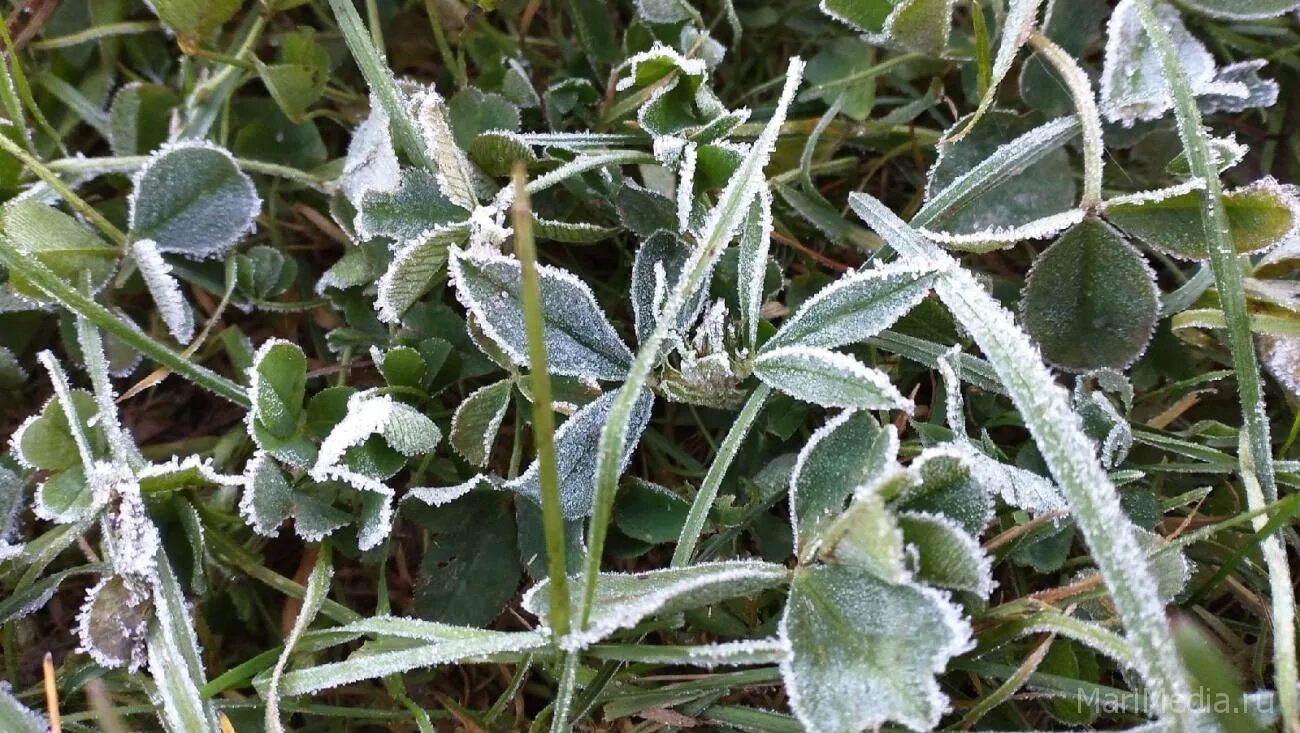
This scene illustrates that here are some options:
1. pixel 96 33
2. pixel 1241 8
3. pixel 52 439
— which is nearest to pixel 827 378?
pixel 1241 8

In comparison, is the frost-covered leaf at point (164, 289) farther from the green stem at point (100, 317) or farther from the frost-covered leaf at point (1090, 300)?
the frost-covered leaf at point (1090, 300)

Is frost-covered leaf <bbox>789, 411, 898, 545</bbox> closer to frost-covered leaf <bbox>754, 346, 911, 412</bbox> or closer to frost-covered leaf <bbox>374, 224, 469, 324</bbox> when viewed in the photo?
frost-covered leaf <bbox>754, 346, 911, 412</bbox>

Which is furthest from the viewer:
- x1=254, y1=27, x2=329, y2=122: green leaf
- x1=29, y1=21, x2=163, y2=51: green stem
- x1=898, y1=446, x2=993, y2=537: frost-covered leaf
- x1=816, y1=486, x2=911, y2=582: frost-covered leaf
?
x1=29, y1=21, x2=163, y2=51: green stem

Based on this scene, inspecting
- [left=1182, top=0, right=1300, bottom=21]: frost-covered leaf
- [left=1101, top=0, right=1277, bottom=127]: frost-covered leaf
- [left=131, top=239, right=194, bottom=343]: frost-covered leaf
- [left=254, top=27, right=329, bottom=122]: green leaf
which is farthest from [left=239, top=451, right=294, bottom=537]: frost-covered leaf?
[left=1182, top=0, right=1300, bottom=21]: frost-covered leaf

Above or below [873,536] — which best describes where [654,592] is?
below

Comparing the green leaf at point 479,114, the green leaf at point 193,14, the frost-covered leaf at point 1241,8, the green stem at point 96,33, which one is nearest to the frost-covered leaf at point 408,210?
the green leaf at point 479,114

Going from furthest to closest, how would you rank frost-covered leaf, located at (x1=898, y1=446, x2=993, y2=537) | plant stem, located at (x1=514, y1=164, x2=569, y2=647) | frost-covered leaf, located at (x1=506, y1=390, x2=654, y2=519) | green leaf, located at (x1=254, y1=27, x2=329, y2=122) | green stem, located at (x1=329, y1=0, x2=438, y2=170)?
green leaf, located at (x1=254, y1=27, x2=329, y2=122) → green stem, located at (x1=329, y1=0, x2=438, y2=170) → frost-covered leaf, located at (x1=506, y1=390, x2=654, y2=519) → frost-covered leaf, located at (x1=898, y1=446, x2=993, y2=537) → plant stem, located at (x1=514, y1=164, x2=569, y2=647)

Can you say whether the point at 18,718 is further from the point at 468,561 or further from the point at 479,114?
the point at 479,114

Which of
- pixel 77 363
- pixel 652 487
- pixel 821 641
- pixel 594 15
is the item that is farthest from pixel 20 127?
pixel 821 641
